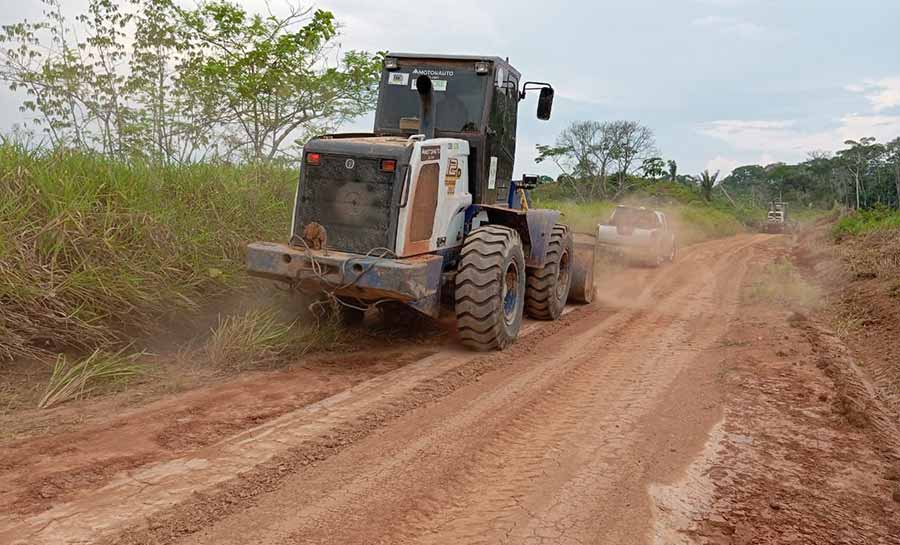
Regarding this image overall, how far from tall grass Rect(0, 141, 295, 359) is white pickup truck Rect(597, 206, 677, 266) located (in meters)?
10.3

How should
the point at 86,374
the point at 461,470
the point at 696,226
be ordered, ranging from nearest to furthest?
the point at 461,470, the point at 86,374, the point at 696,226

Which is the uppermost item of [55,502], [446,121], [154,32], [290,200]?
[154,32]

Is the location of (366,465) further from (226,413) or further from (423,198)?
(423,198)

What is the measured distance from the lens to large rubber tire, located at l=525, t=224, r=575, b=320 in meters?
8.69

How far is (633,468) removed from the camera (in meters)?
4.14

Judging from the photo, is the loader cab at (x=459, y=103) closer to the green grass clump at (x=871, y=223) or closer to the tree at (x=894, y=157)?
the green grass clump at (x=871, y=223)

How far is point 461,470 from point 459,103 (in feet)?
14.9

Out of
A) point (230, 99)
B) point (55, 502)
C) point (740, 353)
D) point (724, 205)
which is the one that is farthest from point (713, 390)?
point (724, 205)

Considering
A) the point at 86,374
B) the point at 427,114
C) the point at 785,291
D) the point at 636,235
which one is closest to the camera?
the point at 86,374

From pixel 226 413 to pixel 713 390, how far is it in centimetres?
379

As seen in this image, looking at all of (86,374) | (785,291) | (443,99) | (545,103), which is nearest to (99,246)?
(86,374)

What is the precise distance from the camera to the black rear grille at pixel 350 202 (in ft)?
20.7

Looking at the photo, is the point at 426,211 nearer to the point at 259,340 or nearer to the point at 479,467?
the point at 259,340

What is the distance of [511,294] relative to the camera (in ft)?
24.8
